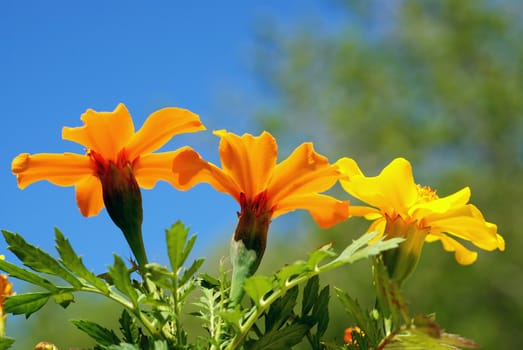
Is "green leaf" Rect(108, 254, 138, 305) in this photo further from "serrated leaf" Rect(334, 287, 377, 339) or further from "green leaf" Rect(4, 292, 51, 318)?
"serrated leaf" Rect(334, 287, 377, 339)

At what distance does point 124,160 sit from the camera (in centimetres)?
83

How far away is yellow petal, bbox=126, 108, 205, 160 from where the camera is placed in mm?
797

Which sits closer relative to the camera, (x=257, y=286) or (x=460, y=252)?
(x=257, y=286)

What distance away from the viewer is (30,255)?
66 cm

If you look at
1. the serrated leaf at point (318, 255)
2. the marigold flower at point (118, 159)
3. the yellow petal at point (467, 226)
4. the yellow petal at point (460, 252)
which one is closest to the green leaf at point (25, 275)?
the marigold flower at point (118, 159)

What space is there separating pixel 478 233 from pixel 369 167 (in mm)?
11672

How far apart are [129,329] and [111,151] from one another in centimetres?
21

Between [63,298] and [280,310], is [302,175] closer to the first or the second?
[280,310]

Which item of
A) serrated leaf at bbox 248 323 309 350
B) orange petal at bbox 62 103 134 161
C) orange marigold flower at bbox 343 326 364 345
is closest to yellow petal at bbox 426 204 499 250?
orange marigold flower at bbox 343 326 364 345

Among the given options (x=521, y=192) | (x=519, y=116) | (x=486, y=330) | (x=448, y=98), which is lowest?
(x=486, y=330)

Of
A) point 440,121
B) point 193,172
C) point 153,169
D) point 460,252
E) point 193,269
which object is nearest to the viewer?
point 193,269

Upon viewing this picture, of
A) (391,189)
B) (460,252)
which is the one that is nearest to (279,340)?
(391,189)

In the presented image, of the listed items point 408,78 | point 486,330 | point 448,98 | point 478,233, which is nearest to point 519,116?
point 448,98

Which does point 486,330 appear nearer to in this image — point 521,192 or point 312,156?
point 521,192
